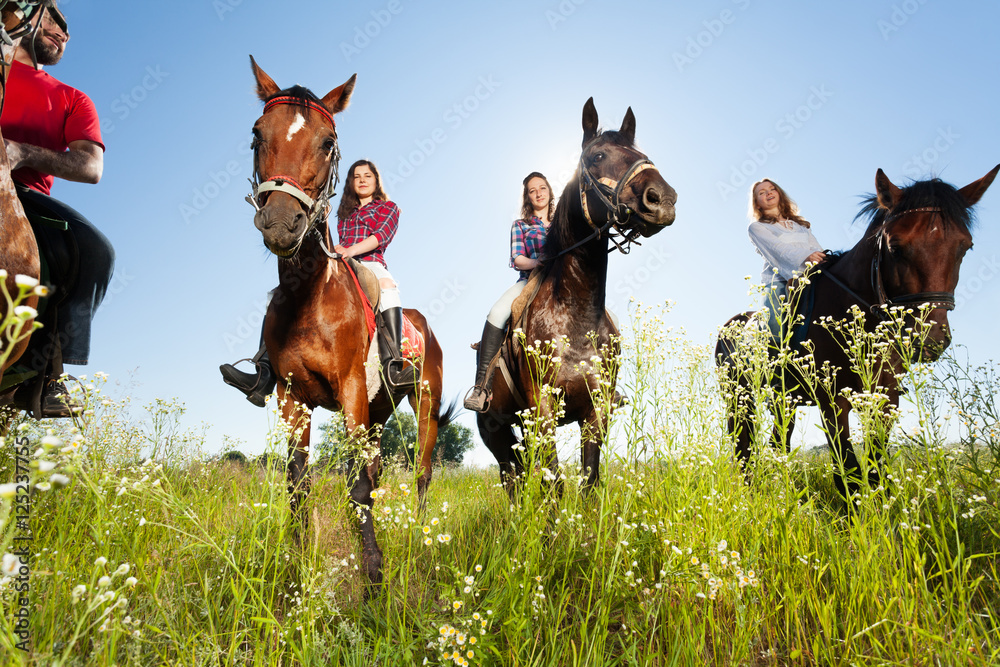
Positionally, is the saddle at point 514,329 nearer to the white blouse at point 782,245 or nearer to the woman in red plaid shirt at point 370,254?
the woman in red plaid shirt at point 370,254

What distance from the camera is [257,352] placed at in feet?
16.1

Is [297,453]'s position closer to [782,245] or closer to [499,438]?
[499,438]

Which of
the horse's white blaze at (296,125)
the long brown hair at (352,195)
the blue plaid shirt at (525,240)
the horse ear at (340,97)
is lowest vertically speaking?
the horse's white blaze at (296,125)

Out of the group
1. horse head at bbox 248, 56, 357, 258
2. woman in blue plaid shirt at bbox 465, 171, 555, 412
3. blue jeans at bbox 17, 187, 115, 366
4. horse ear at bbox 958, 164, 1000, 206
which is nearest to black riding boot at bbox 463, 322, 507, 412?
woman in blue plaid shirt at bbox 465, 171, 555, 412

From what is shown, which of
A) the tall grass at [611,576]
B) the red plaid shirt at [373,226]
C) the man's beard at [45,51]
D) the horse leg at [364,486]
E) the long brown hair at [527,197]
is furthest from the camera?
the long brown hair at [527,197]

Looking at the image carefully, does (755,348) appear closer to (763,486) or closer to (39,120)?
(763,486)

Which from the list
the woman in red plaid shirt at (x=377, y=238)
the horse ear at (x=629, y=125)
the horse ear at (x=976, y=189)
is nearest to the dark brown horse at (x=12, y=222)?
the woman in red plaid shirt at (x=377, y=238)

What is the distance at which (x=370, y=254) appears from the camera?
6.02 m

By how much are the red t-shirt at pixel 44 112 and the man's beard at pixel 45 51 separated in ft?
0.45

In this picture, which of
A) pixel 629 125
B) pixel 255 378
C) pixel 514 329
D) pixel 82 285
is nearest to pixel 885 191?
pixel 629 125

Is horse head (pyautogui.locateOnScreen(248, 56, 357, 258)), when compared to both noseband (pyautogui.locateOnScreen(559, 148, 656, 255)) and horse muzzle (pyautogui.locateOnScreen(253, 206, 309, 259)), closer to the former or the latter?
horse muzzle (pyautogui.locateOnScreen(253, 206, 309, 259))

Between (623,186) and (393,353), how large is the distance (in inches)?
101

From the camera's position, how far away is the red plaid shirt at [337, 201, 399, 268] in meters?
6.02

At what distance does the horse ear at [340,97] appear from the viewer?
4.44 metres
